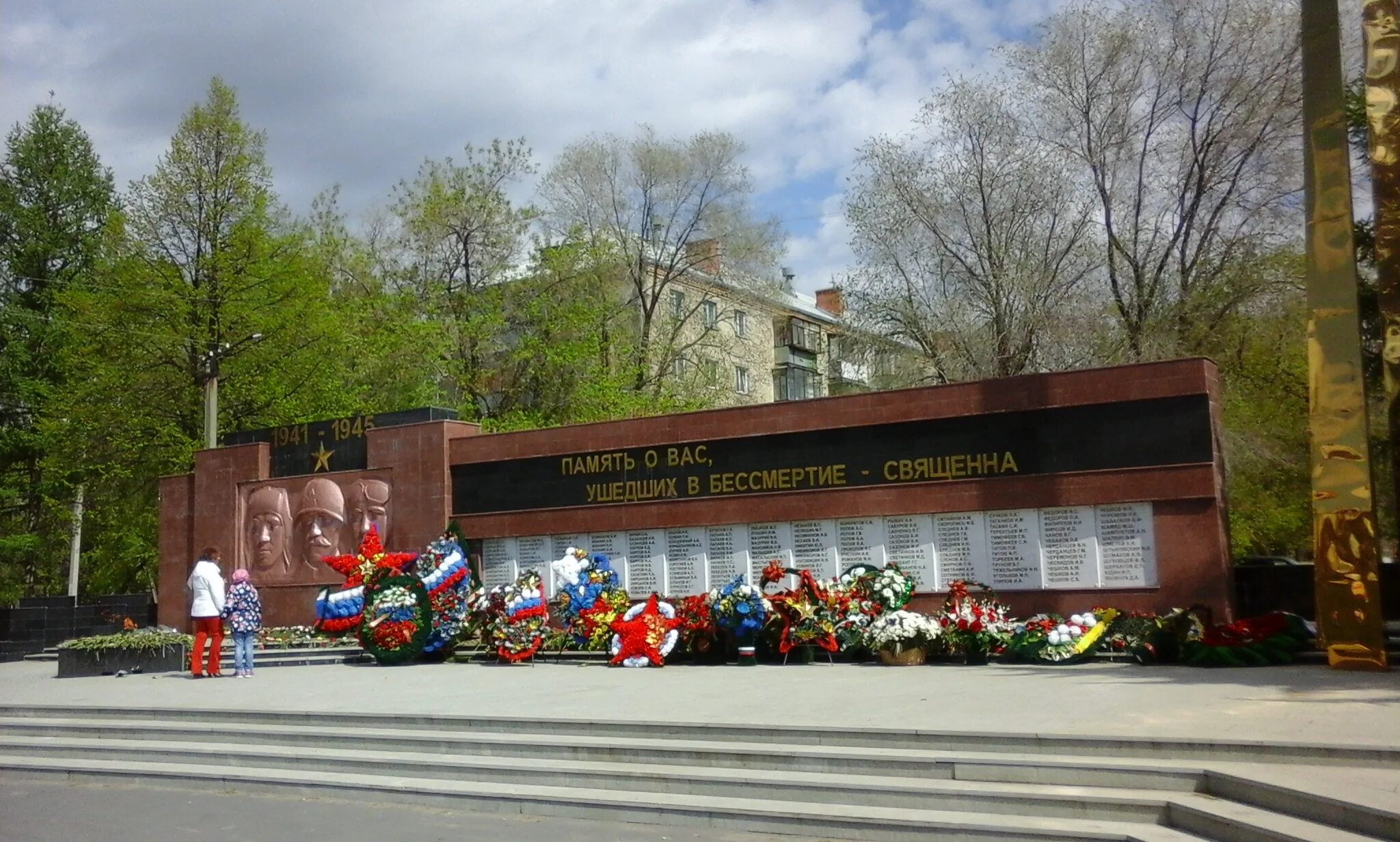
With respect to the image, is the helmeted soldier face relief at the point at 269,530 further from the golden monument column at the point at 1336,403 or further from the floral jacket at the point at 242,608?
the golden monument column at the point at 1336,403

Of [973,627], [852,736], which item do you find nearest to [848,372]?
[973,627]

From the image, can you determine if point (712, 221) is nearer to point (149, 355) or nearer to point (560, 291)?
point (560, 291)

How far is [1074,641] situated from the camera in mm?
14023

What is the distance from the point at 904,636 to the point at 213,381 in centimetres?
1751

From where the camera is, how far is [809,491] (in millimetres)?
17562

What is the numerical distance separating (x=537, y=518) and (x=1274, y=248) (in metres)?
16.2

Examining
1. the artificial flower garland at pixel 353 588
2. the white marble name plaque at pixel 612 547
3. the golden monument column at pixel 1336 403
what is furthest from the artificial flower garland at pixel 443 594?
the golden monument column at pixel 1336 403

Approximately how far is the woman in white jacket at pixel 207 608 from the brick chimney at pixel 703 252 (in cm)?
2149

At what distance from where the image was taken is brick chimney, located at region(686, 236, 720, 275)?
3662 centimetres

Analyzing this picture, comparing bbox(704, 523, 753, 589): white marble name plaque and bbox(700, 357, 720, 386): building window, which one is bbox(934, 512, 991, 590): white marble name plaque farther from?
bbox(700, 357, 720, 386): building window

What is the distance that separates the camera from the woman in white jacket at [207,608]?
55.7 ft

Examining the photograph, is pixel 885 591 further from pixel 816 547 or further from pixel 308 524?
pixel 308 524

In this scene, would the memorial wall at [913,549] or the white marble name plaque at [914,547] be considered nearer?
the memorial wall at [913,549]

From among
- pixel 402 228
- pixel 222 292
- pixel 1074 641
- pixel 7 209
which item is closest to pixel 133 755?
pixel 1074 641
